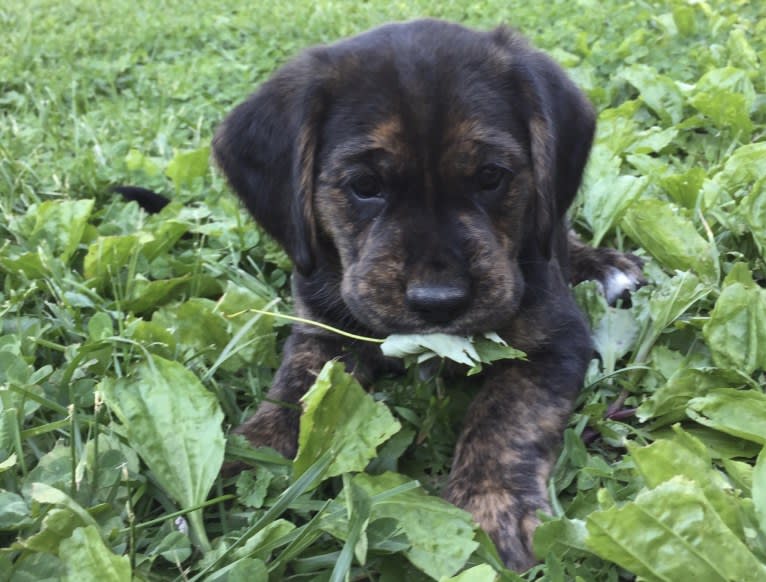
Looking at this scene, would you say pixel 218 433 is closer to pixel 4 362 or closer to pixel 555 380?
pixel 4 362

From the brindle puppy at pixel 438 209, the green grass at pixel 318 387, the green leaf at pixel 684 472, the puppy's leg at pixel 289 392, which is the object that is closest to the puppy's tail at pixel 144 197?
the green grass at pixel 318 387

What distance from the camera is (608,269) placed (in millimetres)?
3295

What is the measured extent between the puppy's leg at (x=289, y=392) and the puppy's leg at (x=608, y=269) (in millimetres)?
1112

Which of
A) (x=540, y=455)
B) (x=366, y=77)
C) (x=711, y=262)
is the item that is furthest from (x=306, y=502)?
(x=711, y=262)

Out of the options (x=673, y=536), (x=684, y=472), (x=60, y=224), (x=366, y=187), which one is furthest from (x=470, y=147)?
(x=60, y=224)

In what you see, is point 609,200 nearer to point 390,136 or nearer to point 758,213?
point 758,213

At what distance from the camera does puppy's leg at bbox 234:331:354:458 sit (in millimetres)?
2457

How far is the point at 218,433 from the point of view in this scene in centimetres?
209

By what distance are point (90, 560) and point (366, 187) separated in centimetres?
138

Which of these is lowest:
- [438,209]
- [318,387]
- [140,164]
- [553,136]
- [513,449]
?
[140,164]

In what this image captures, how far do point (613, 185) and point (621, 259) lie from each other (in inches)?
12.4

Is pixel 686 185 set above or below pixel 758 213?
below

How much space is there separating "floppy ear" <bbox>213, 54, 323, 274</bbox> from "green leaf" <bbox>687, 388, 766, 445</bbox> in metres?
1.29

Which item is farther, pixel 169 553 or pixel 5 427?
pixel 5 427
